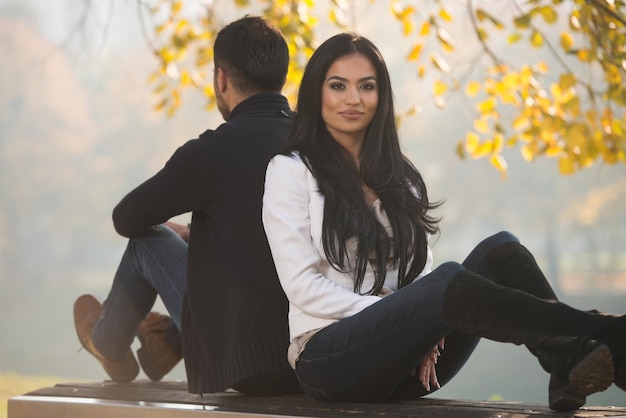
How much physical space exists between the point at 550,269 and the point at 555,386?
3253 centimetres

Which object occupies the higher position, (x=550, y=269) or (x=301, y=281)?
(x=550, y=269)

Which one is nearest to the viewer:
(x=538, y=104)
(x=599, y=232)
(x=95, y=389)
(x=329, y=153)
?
(x=329, y=153)

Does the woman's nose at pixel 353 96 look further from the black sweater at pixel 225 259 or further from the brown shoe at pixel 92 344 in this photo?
the brown shoe at pixel 92 344

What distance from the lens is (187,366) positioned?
3.20 m

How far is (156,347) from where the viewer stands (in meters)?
3.91

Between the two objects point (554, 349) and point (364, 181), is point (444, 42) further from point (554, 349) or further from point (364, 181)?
point (554, 349)

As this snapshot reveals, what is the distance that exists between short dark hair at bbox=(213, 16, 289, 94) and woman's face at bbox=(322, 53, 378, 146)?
0.45 metres

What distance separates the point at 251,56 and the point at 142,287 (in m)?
1.03

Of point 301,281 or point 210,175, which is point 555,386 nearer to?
point 301,281

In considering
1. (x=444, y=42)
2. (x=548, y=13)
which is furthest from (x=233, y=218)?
(x=444, y=42)

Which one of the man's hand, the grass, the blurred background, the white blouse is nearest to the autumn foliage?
the man's hand

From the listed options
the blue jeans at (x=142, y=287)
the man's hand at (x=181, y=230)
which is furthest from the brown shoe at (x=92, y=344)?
the man's hand at (x=181, y=230)

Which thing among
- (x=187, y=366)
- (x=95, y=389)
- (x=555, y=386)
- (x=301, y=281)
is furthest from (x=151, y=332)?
(x=555, y=386)

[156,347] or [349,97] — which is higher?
[349,97]
